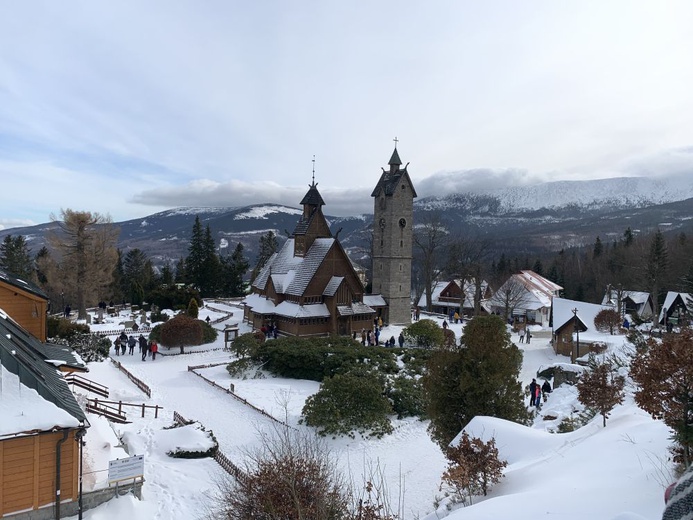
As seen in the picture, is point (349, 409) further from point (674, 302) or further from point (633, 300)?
point (633, 300)

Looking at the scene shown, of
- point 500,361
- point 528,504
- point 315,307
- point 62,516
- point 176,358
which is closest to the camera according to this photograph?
point 528,504

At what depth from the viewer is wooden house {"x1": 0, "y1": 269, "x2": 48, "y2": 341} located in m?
13.9

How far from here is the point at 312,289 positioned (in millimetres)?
32094

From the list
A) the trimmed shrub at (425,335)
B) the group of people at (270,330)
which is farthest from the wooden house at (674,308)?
the group of people at (270,330)

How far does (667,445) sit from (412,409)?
1040 centimetres

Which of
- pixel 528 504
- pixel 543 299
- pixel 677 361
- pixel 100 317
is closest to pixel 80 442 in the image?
pixel 528 504

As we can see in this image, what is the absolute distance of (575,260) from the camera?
80.6m

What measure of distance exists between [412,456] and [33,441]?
1041 cm

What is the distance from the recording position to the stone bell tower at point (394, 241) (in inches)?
1512

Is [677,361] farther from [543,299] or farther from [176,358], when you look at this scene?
[543,299]

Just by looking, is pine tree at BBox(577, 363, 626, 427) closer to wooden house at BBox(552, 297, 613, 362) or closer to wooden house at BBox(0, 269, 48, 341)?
wooden house at BBox(552, 297, 613, 362)

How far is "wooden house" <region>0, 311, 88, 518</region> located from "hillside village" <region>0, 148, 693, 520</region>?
33mm

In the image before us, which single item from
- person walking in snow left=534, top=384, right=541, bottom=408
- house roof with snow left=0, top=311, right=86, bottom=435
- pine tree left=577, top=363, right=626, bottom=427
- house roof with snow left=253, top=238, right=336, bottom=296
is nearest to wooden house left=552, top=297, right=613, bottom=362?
person walking in snow left=534, top=384, right=541, bottom=408

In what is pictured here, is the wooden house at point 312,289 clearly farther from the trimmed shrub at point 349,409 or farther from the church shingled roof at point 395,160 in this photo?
the trimmed shrub at point 349,409
